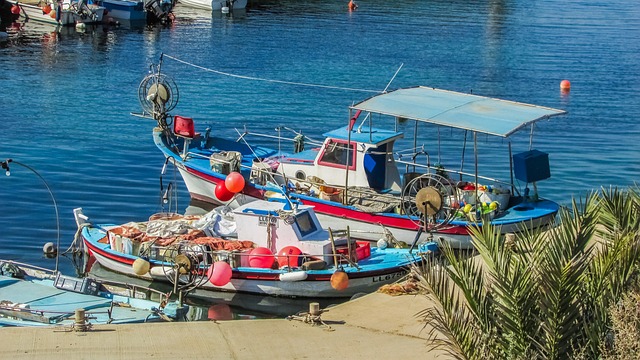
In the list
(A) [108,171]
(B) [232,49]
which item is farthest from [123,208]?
(B) [232,49]

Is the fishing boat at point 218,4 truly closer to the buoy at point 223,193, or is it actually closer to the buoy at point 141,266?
the buoy at point 223,193

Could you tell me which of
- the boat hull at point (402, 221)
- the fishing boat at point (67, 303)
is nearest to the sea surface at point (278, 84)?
the fishing boat at point (67, 303)

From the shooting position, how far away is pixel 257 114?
41844mm

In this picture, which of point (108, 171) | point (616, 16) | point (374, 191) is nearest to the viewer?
point (374, 191)

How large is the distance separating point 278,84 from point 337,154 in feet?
67.5

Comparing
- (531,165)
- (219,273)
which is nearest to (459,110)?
(531,165)

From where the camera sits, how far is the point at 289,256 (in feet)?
75.2

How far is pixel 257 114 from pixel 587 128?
1317cm

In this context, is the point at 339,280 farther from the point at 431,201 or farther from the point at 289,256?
the point at 431,201

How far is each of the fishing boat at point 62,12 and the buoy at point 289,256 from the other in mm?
45368

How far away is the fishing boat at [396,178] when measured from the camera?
2511 centimetres

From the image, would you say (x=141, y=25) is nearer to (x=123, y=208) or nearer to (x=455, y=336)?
(x=123, y=208)

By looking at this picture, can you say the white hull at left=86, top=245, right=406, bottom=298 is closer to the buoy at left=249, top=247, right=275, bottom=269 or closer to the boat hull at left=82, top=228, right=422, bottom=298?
the boat hull at left=82, top=228, right=422, bottom=298

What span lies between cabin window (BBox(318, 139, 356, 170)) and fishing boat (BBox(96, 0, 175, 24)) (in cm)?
4291
